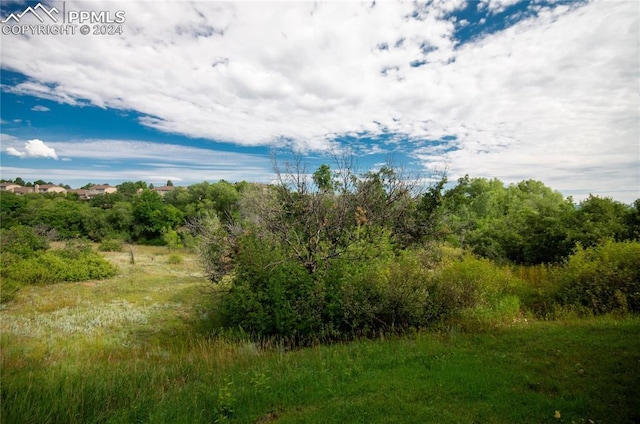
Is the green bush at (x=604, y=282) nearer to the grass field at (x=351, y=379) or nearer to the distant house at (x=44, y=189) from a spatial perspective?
the grass field at (x=351, y=379)

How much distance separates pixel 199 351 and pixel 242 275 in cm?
280

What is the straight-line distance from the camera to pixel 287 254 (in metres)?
10.1

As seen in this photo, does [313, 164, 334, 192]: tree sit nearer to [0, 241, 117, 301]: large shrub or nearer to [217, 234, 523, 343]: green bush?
[217, 234, 523, 343]: green bush

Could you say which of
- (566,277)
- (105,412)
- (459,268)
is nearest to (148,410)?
(105,412)

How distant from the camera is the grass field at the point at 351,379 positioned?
4172mm

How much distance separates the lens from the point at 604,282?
27.7 ft

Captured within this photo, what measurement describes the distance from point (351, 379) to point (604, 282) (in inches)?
325

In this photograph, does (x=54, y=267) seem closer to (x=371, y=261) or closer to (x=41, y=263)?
(x=41, y=263)

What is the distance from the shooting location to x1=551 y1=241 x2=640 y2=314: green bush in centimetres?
812

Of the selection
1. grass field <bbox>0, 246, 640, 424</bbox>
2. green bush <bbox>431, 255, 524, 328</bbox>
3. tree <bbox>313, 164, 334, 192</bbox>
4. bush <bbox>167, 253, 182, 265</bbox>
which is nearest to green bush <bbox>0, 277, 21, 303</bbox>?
grass field <bbox>0, 246, 640, 424</bbox>

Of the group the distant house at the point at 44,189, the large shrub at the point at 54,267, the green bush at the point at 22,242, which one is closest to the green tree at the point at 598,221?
the large shrub at the point at 54,267

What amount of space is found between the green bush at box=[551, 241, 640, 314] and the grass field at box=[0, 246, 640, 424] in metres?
1.43

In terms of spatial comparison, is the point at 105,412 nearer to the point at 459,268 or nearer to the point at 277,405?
the point at 277,405

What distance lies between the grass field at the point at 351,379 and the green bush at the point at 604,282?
1.43 meters
